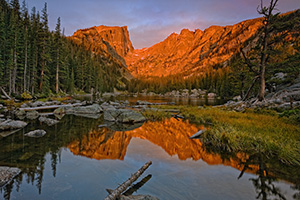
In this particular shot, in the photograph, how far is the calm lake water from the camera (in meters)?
4.39

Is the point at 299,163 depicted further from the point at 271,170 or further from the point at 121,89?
the point at 121,89

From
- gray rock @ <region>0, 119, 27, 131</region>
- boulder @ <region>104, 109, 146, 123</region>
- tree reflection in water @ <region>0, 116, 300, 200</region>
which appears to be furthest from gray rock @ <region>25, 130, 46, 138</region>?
boulder @ <region>104, 109, 146, 123</region>

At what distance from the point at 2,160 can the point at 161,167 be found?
21.2ft

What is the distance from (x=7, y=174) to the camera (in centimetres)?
477

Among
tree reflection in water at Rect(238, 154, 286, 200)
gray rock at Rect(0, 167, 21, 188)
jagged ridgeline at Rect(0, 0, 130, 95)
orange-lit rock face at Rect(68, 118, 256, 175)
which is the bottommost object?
orange-lit rock face at Rect(68, 118, 256, 175)

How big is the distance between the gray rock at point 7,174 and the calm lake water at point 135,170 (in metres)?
0.18

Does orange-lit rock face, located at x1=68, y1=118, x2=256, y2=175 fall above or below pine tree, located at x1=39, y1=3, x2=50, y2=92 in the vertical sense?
below

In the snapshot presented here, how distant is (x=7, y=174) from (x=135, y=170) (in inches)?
162

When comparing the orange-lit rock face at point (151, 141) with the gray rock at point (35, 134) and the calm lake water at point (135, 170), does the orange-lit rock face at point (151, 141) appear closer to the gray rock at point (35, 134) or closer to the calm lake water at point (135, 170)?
the calm lake water at point (135, 170)

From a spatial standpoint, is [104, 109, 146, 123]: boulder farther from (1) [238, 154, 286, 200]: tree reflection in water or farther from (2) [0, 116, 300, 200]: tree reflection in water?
(1) [238, 154, 286, 200]: tree reflection in water

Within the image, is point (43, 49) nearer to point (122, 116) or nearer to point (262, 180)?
point (122, 116)

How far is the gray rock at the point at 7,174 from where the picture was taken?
446 cm

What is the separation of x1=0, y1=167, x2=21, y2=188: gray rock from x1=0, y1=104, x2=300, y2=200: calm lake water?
18 centimetres

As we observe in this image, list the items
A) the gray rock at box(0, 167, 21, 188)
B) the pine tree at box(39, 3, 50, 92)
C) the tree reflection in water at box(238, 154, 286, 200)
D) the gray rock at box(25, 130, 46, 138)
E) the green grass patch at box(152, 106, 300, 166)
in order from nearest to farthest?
the tree reflection in water at box(238, 154, 286, 200), the gray rock at box(0, 167, 21, 188), the green grass patch at box(152, 106, 300, 166), the gray rock at box(25, 130, 46, 138), the pine tree at box(39, 3, 50, 92)
